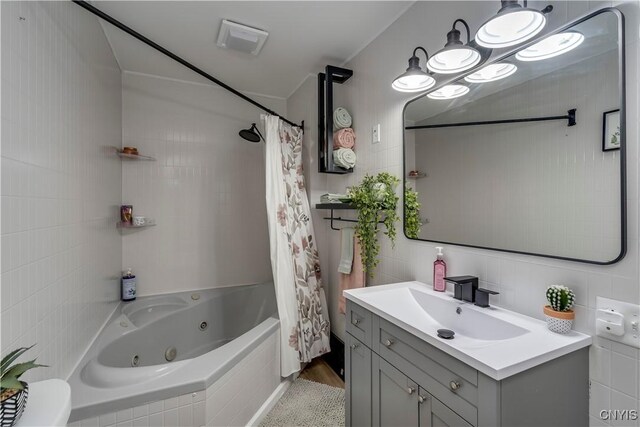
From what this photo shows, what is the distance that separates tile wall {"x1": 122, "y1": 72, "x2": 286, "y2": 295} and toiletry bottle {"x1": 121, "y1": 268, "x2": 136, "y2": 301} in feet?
0.38

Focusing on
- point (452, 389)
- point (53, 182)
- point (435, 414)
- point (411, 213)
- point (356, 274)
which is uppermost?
point (53, 182)

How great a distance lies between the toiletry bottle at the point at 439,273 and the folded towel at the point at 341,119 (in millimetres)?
1187

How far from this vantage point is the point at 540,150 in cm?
106

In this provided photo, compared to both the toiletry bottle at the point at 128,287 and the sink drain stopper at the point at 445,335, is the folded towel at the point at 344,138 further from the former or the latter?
the toiletry bottle at the point at 128,287

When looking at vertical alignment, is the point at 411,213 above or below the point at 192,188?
below

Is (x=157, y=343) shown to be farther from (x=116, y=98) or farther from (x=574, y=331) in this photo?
(x=574, y=331)

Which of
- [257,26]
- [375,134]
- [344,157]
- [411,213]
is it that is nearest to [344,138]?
[344,157]

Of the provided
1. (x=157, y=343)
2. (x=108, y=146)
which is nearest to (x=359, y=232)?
(x=157, y=343)

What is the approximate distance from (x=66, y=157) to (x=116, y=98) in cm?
125

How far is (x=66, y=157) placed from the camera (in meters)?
1.37

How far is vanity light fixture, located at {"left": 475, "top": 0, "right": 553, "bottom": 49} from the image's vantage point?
0.96 m

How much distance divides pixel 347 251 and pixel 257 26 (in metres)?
1.65

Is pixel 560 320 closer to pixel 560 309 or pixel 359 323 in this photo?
pixel 560 309

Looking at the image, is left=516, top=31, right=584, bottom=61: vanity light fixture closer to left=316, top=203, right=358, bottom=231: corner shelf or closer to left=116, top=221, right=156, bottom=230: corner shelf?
left=316, top=203, right=358, bottom=231: corner shelf
